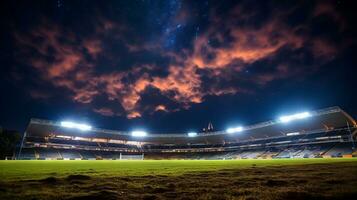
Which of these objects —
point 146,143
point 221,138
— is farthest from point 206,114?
point 146,143

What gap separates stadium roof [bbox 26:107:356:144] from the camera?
53003 millimetres

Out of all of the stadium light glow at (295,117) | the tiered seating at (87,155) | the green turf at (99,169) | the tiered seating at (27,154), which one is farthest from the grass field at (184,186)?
the tiered seating at (87,155)

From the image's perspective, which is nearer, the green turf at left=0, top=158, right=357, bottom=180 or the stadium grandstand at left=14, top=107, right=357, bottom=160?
the green turf at left=0, top=158, right=357, bottom=180

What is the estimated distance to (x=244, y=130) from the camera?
2938 inches

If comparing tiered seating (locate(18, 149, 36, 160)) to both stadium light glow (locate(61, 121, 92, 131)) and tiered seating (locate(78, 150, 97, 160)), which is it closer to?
stadium light glow (locate(61, 121, 92, 131))

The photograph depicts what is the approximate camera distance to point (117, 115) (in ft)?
378

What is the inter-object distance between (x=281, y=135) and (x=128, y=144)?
6249cm

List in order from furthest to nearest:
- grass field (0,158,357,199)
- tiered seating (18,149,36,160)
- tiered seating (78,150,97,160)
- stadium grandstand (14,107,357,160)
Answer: tiered seating (78,150,97,160) → tiered seating (18,149,36,160) → stadium grandstand (14,107,357,160) → grass field (0,158,357,199)

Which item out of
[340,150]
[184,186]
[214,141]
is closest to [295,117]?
[340,150]

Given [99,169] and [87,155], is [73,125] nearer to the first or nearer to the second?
[87,155]

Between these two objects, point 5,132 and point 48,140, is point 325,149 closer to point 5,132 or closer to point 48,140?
point 48,140

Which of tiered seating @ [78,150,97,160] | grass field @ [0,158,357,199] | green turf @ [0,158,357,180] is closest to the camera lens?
grass field @ [0,158,357,199]

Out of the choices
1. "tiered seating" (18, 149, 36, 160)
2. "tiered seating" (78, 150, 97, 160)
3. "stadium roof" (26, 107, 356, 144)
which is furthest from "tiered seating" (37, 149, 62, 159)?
"tiered seating" (78, 150, 97, 160)

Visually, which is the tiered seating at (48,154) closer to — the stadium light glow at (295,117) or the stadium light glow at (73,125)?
the stadium light glow at (73,125)
